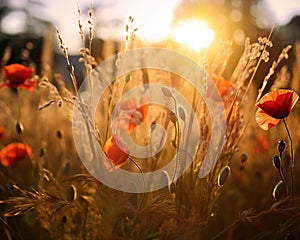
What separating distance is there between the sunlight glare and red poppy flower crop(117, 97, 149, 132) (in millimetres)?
263

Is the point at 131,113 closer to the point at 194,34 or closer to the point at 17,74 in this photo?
the point at 194,34

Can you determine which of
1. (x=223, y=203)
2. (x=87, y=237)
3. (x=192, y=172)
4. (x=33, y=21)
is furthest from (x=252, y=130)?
(x=33, y=21)

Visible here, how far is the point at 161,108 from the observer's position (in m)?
1.69

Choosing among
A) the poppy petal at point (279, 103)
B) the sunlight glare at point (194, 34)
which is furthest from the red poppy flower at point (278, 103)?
the sunlight glare at point (194, 34)

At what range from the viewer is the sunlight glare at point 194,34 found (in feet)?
5.42

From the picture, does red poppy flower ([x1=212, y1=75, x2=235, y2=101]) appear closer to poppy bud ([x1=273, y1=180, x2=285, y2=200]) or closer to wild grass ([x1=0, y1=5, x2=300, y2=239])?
wild grass ([x1=0, y1=5, x2=300, y2=239])

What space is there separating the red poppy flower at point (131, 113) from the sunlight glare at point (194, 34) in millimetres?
263

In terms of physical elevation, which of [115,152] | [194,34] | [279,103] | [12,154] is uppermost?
[194,34]

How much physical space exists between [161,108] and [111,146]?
1.28 feet

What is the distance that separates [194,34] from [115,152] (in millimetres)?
670

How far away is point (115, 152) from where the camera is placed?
1328 mm

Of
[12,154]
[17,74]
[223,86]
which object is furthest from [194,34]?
[12,154]

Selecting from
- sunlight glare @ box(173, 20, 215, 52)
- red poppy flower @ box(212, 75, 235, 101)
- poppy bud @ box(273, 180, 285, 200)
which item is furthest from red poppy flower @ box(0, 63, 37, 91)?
poppy bud @ box(273, 180, 285, 200)

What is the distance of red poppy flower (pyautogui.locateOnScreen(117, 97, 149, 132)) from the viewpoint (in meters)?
1.53
